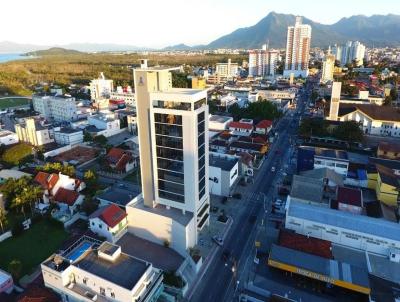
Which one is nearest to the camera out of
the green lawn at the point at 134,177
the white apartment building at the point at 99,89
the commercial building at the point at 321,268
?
the commercial building at the point at 321,268

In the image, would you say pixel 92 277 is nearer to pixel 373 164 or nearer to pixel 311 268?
pixel 311 268

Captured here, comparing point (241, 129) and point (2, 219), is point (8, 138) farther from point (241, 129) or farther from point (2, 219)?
point (241, 129)

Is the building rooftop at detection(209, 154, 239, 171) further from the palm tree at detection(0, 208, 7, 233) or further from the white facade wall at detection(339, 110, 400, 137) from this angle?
the white facade wall at detection(339, 110, 400, 137)

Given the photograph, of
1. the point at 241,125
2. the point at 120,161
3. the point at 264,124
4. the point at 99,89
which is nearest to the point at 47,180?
the point at 120,161

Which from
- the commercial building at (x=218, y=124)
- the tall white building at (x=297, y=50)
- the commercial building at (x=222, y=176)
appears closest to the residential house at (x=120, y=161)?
the commercial building at (x=222, y=176)

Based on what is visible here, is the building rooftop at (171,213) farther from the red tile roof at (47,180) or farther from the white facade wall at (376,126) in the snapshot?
the white facade wall at (376,126)

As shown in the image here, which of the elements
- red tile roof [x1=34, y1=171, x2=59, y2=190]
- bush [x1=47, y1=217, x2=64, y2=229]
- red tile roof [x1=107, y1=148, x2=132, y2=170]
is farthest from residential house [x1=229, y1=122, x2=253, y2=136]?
bush [x1=47, y1=217, x2=64, y2=229]
